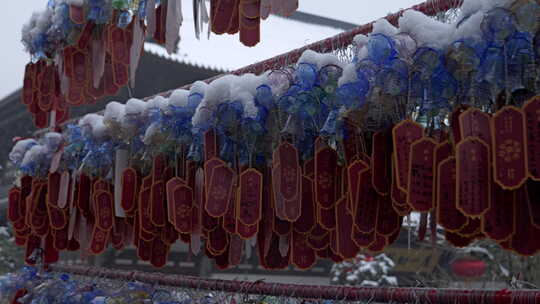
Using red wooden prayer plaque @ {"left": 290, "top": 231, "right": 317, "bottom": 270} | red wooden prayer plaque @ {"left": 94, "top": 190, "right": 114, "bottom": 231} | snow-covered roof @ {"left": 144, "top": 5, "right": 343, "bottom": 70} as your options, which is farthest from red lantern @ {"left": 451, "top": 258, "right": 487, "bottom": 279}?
red wooden prayer plaque @ {"left": 290, "top": 231, "right": 317, "bottom": 270}

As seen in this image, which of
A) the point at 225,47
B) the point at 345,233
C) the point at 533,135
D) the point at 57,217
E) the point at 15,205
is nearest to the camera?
the point at 533,135

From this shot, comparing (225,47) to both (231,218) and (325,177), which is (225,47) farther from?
(325,177)

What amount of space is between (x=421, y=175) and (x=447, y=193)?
57 millimetres

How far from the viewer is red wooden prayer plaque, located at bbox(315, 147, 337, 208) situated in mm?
1499

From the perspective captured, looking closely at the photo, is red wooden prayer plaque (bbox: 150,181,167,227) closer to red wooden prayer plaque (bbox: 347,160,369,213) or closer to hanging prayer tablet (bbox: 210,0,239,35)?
hanging prayer tablet (bbox: 210,0,239,35)

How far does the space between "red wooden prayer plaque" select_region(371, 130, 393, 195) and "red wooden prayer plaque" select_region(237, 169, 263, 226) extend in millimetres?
317

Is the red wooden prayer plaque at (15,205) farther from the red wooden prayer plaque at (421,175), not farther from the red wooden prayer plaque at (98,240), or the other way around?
the red wooden prayer plaque at (421,175)

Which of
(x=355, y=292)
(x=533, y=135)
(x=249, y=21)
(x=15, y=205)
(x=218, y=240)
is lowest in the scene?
(x=355, y=292)

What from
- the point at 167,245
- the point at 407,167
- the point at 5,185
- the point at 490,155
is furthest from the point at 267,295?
the point at 5,185

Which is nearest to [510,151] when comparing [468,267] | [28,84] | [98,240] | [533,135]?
[533,135]

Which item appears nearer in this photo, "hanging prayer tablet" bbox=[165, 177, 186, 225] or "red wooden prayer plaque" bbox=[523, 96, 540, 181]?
"red wooden prayer plaque" bbox=[523, 96, 540, 181]

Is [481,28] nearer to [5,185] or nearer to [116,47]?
[116,47]

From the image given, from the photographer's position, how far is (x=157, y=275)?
2100 mm

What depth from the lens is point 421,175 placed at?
3.95 ft
